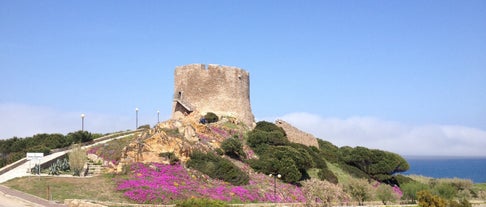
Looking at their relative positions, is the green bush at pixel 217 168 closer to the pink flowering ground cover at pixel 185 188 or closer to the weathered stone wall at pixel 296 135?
the pink flowering ground cover at pixel 185 188

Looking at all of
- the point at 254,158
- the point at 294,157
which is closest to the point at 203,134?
the point at 254,158

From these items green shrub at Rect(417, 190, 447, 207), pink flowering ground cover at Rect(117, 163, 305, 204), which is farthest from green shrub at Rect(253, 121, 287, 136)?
green shrub at Rect(417, 190, 447, 207)

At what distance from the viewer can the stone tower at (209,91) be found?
5325 cm

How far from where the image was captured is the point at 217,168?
34219mm

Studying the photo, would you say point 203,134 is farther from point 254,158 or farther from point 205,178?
point 205,178

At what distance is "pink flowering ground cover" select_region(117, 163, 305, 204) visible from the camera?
27.0m

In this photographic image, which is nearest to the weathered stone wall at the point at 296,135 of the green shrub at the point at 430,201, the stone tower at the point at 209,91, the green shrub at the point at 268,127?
the green shrub at the point at 268,127

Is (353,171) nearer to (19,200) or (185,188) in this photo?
(185,188)

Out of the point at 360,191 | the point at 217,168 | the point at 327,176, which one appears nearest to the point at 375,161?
the point at 327,176

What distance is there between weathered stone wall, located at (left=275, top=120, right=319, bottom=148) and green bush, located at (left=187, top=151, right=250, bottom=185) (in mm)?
19275

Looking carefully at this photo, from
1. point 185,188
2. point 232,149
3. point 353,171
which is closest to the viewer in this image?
point 185,188

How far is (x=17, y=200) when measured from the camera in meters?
24.0

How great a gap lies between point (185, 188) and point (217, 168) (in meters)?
5.27

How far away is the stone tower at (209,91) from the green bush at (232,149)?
488 inches
